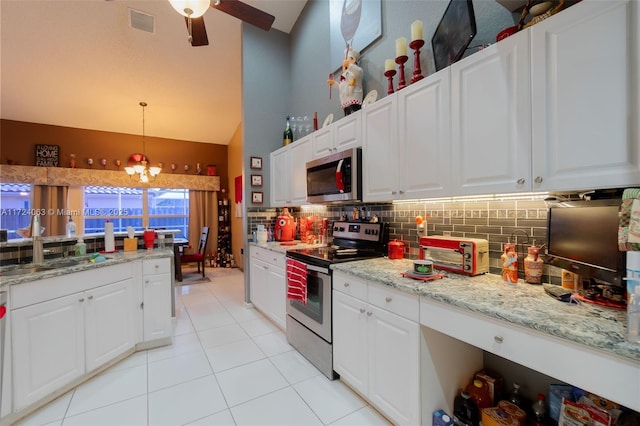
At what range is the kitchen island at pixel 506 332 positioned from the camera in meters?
0.87

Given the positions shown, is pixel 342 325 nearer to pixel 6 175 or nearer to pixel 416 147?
pixel 416 147

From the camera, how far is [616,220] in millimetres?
1062

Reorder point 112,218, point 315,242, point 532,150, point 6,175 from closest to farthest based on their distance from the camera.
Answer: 1. point 532,150
2. point 315,242
3. point 6,175
4. point 112,218

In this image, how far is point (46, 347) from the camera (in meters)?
1.83

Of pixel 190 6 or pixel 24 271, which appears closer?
pixel 190 6

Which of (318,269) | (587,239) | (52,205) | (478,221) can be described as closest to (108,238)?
(318,269)

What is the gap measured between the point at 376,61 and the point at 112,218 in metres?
6.12

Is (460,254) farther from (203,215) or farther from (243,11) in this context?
(203,215)

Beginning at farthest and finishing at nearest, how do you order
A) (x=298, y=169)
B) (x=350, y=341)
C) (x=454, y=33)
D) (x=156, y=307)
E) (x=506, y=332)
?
(x=298, y=169), (x=156, y=307), (x=350, y=341), (x=454, y=33), (x=506, y=332)

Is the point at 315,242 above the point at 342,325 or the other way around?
above

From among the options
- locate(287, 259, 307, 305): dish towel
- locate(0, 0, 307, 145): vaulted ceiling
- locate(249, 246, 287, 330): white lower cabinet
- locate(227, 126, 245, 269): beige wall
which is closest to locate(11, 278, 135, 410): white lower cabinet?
locate(249, 246, 287, 330): white lower cabinet

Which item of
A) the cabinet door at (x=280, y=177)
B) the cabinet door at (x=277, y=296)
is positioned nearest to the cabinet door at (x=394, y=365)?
the cabinet door at (x=277, y=296)

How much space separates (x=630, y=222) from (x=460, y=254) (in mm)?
849

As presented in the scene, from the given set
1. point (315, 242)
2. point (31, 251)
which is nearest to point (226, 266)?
point (315, 242)
